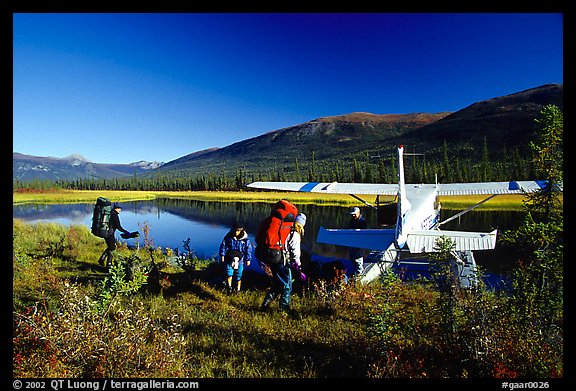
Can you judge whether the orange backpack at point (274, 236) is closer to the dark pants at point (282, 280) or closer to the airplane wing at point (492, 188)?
the dark pants at point (282, 280)

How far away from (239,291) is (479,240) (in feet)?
15.8

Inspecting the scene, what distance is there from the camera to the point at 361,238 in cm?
735

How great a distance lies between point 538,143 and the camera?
9.37 feet

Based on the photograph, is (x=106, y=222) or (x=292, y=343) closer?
(x=292, y=343)

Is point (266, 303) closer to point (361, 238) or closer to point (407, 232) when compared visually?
point (361, 238)

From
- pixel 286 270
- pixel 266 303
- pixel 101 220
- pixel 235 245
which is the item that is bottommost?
pixel 266 303

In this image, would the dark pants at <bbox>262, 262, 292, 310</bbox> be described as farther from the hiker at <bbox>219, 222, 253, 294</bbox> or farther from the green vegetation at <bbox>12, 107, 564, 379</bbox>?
the hiker at <bbox>219, 222, 253, 294</bbox>

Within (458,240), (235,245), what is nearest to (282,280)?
(235,245)

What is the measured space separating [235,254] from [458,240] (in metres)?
4.56

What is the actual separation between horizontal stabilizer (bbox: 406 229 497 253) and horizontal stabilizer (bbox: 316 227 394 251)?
0.59 m

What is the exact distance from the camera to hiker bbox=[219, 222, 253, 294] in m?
5.48

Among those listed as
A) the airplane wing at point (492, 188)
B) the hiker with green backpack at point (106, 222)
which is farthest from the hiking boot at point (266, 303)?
the airplane wing at point (492, 188)
